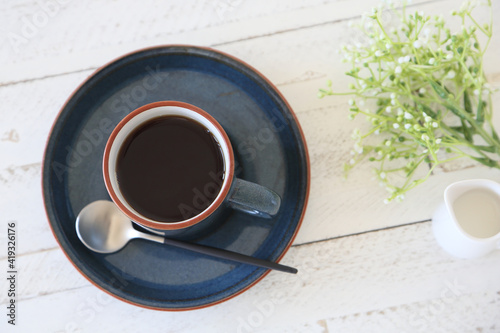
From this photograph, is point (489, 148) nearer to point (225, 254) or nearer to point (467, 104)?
point (467, 104)

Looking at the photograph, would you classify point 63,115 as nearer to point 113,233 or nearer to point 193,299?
point 113,233

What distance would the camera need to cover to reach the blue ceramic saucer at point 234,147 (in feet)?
2.45

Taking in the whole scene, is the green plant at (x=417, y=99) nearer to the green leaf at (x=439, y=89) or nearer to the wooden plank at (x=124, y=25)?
the green leaf at (x=439, y=89)

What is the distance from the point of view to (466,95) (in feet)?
2.73

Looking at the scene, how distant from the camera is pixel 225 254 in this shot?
2.43 feet

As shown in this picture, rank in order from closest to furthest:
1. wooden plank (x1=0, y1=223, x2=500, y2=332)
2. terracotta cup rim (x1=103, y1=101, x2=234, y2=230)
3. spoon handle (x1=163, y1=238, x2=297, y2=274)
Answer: terracotta cup rim (x1=103, y1=101, x2=234, y2=230), spoon handle (x1=163, y1=238, x2=297, y2=274), wooden plank (x1=0, y1=223, x2=500, y2=332)

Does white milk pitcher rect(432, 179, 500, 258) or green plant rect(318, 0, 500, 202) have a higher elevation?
green plant rect(318, 0, 500, 202)

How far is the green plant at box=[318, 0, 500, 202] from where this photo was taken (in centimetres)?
75

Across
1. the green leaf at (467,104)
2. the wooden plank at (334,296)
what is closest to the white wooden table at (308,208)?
the wooden plank at (334,296)

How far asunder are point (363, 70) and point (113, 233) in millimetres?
595

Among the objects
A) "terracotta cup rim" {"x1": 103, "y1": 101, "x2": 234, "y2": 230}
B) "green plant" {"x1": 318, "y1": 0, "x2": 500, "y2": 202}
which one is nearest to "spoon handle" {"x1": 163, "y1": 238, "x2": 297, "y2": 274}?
"terracotta cup rim" {"x1": 103, "y1": 101, "x2": 234, "y2": 230}

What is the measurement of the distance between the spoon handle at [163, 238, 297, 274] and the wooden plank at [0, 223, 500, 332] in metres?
0.13

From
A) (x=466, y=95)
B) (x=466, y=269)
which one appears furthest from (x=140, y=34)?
(x=466, y=269)

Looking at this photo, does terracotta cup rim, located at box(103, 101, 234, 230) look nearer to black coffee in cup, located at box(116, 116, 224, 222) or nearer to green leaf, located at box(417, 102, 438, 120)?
black coffee in cup, located at box(116, 116, 224, 222)
